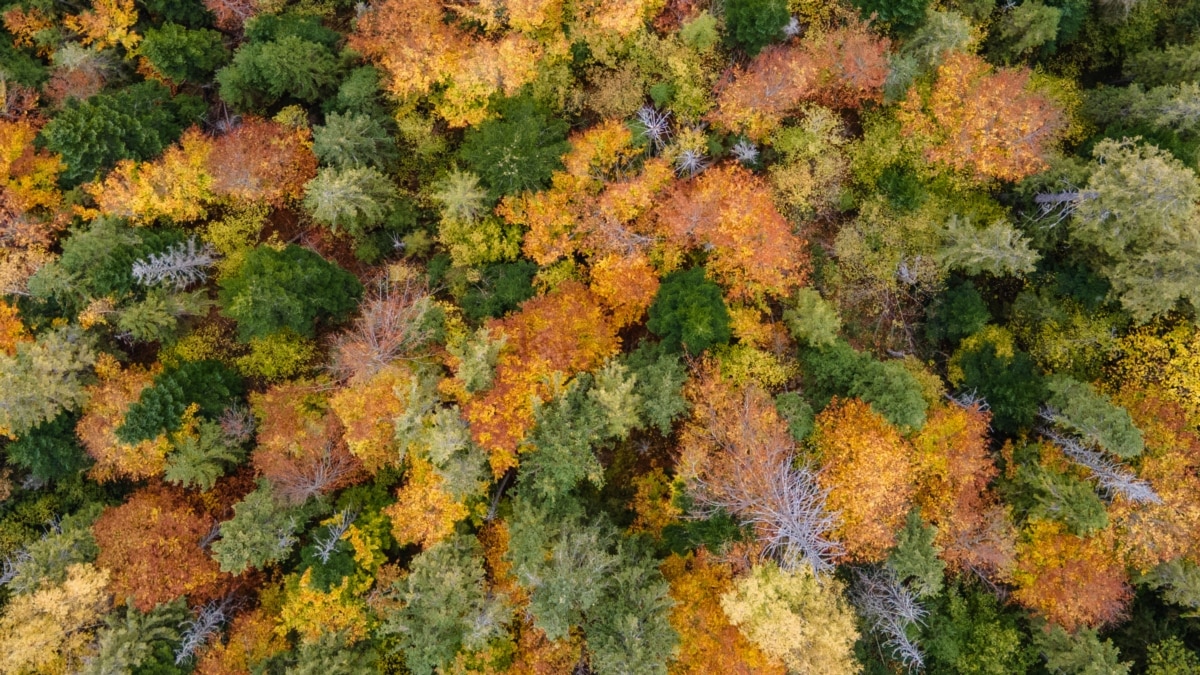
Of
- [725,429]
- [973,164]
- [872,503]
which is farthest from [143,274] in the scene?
[973,164]

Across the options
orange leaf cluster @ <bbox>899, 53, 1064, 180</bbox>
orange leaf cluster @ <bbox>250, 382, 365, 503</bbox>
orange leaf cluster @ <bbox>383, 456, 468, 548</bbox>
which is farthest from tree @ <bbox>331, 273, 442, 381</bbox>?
orange leaf cluster @ <bbox>899, 53, 1064, 180</bbox>

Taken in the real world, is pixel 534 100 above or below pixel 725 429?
above

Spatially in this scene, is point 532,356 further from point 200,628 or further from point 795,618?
point 200,628

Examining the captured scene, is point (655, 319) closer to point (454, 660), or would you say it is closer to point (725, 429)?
point (725, 429)

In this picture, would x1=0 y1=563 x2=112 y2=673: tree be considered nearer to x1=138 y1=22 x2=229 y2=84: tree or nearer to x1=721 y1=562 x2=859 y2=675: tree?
x1=138 y1=22 x2=229 y2=84: tree

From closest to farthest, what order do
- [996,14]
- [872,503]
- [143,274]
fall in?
[872,503] < [143,274] < [996,14]

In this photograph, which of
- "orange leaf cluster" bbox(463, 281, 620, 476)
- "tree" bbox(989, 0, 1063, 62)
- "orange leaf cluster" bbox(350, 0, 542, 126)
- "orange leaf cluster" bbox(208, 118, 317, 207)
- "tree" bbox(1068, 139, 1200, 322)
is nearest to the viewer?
"tree" bbox(1068, 139, 1200, 322)
